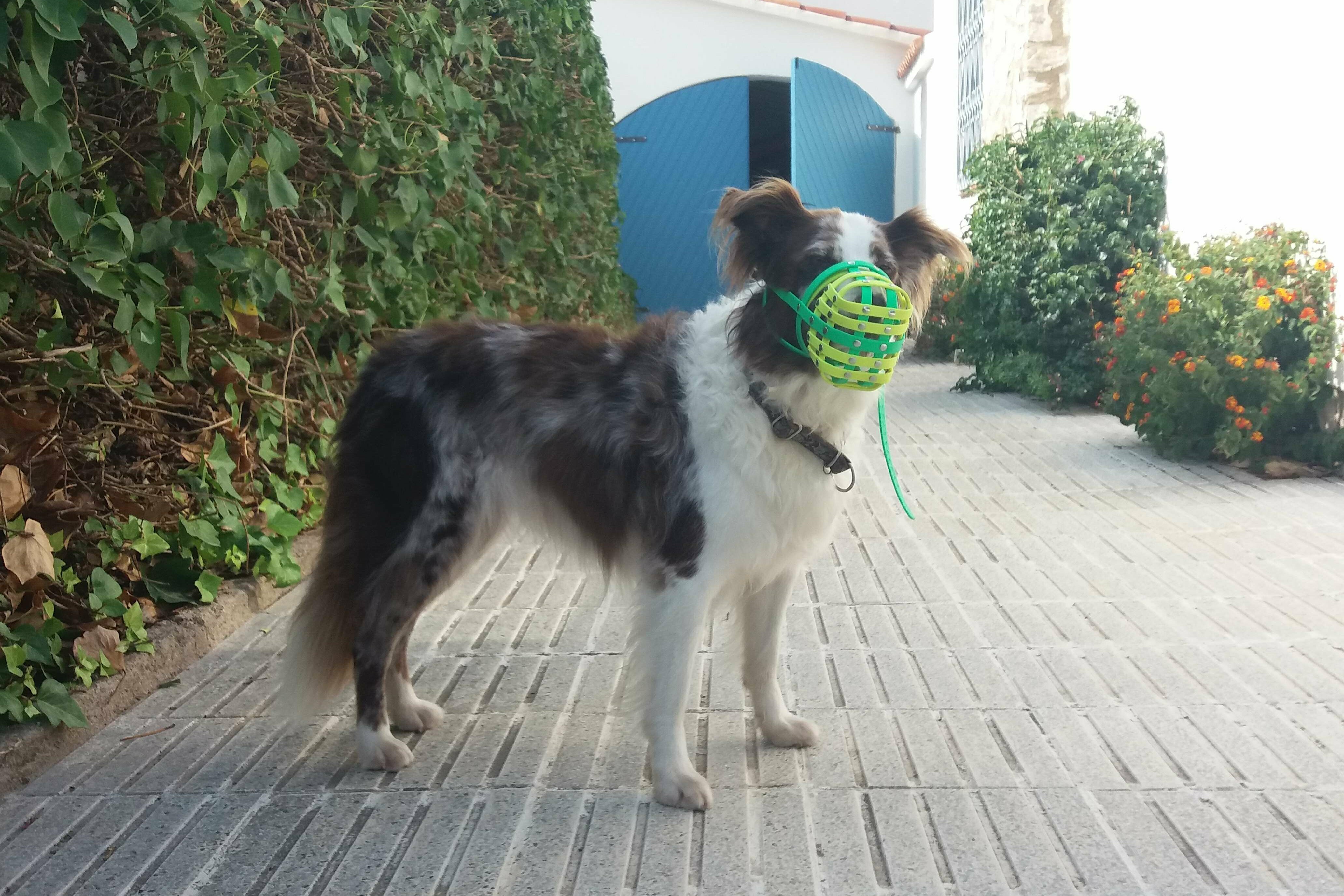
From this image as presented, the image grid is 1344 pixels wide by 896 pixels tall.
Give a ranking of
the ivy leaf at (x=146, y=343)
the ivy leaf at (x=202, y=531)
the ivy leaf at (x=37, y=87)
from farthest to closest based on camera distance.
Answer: the ivy leaf at (x=202, y=531)
the ivy leaf at (x=146, y=343)
the ivy leaf at (x=37, y=87)

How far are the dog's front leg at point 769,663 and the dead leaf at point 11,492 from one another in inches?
79.2

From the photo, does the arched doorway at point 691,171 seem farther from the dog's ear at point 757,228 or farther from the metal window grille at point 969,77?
the dog's ear at point 757,228

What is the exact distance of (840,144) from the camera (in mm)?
14008

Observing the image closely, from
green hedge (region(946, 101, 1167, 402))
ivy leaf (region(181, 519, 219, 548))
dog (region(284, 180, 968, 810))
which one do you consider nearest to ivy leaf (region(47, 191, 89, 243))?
dog (region(284, 180, 968, 810))

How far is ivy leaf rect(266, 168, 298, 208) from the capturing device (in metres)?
3.19

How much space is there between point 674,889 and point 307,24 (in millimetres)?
3344

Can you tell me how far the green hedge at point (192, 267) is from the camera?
2826mm

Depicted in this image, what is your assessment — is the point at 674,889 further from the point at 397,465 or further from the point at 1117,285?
the point at 1117,285

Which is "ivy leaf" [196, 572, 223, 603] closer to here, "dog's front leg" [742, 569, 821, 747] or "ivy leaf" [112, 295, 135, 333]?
"ivy leaf" [112, 295, 135, 333]

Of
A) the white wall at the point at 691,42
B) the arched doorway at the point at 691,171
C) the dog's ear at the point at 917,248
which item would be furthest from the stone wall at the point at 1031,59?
the dog's ear at the point at 917,248

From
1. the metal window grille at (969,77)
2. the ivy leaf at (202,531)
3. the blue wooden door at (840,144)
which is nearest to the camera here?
the ivy leaf at (202,531)

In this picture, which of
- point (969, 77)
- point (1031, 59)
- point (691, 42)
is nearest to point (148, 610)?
point (1031, 59)

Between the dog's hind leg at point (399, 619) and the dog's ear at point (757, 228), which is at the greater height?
the dog's ear at point (757, 228)

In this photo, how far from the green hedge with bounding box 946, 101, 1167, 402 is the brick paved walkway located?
4.63m
